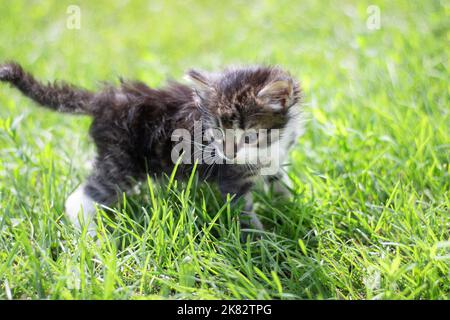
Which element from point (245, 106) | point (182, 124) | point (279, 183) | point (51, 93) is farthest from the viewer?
point (279, 183)

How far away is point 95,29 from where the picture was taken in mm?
6312

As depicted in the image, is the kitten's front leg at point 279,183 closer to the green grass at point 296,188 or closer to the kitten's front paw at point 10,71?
the green grass at point 296,188

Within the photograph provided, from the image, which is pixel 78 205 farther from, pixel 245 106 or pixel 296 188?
pixel 296 188

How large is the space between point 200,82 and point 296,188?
909mm

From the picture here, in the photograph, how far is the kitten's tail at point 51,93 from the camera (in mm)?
2975

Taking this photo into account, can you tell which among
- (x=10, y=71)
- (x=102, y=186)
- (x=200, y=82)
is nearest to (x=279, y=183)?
(x=200, y=82)

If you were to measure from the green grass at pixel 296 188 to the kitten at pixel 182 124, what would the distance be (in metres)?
0.15

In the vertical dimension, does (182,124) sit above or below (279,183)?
above

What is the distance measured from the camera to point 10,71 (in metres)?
2.93

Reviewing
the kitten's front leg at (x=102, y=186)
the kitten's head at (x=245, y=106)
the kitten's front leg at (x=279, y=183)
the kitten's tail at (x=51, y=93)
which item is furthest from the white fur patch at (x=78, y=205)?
the kitten's front leg at (x=279, y=183)

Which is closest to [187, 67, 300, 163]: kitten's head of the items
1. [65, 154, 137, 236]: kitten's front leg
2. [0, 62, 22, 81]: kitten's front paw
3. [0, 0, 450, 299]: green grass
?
[0, 0, 450, 299]: green grass

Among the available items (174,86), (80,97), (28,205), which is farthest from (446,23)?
(28,205)

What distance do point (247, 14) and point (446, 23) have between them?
2.42m
